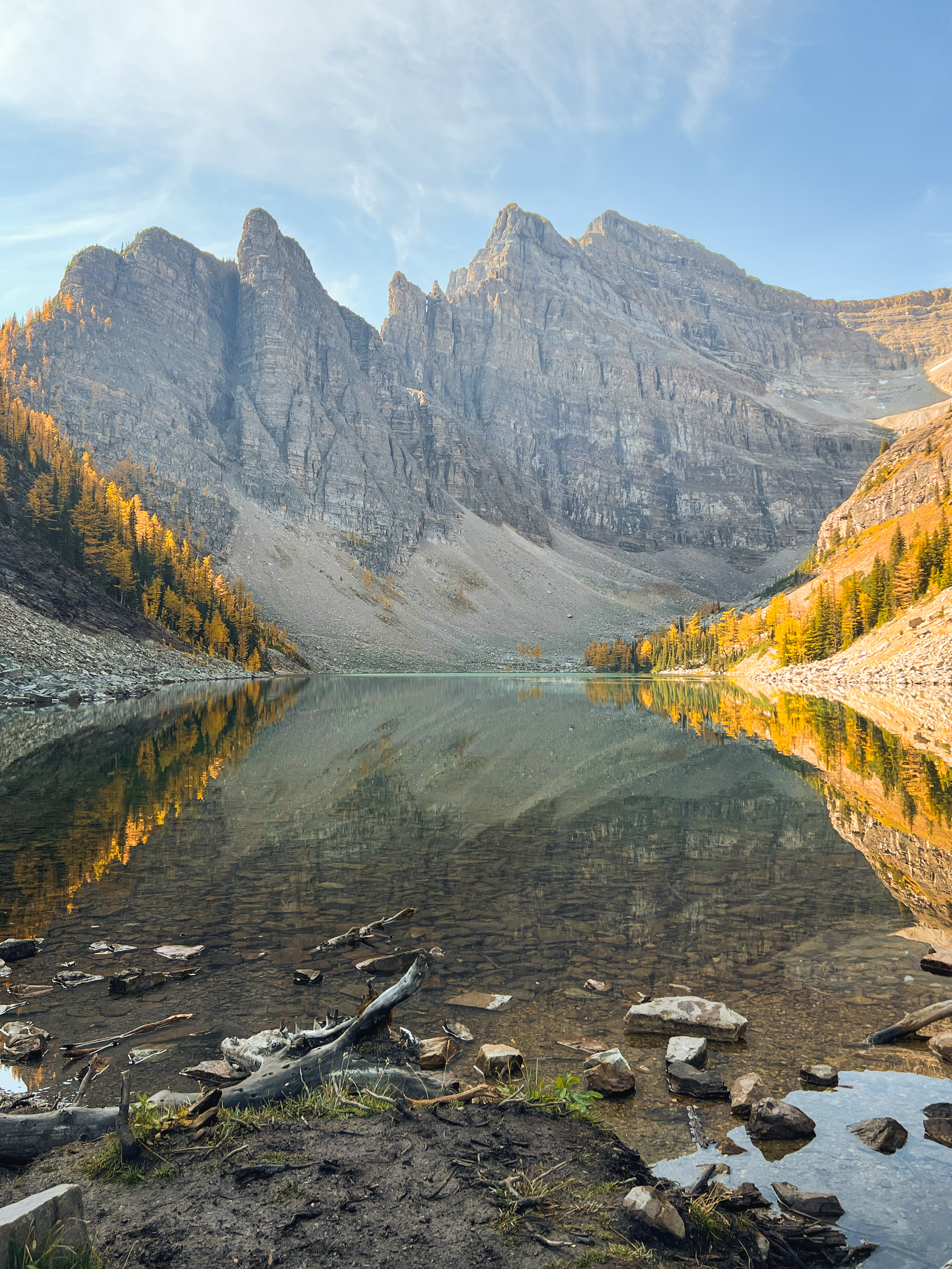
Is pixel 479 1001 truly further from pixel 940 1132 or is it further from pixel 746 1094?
pixel 940 1132

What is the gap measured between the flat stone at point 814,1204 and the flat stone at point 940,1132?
1.52m

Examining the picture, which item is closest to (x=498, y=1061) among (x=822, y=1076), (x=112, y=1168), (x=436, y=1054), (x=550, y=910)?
(x=436, y=1054)

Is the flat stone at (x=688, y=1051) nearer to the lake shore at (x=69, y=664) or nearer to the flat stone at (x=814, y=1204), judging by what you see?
the flat stone at (x=814, y=1204)

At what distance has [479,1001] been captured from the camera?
8.86 metres

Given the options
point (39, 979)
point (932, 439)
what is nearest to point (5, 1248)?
point (39, 979)

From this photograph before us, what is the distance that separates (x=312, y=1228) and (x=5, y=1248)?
1674mm

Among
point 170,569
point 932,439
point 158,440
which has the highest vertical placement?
point 158,440

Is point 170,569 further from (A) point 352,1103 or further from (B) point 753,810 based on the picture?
(A) point 352,1103

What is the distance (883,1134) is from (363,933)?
285 inches

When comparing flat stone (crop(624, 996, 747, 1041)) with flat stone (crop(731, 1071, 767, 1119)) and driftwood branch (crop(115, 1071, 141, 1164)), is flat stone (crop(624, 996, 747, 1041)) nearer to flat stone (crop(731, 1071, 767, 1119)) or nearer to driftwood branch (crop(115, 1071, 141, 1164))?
flat stone (crop(731, 1071, 767, 1119))

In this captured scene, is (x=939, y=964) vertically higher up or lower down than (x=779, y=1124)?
lower down

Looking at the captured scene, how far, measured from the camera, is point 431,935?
36.5 feet

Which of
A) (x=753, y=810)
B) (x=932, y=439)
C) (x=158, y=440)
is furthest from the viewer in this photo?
(x=158, y=440)

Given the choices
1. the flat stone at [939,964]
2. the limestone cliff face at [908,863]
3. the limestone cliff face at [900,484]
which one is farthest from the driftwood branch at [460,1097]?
the limestone cliff face at [900,484]
